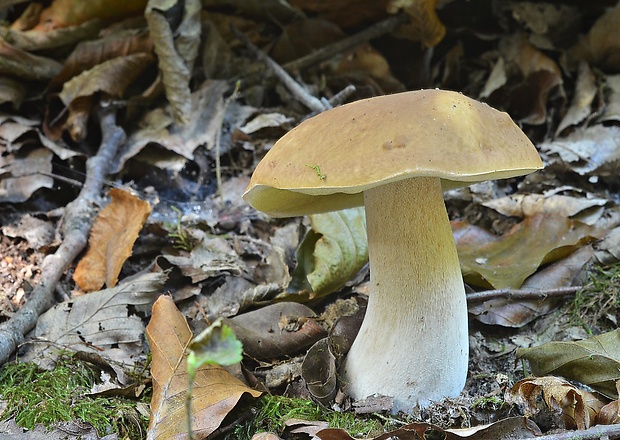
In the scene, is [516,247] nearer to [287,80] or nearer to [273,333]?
[273,333]

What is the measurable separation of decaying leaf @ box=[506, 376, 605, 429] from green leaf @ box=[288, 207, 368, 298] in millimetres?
842

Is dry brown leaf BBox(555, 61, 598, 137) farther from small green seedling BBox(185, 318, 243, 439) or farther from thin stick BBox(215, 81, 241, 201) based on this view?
small green seedling BBox(185, 318, 243, 439)

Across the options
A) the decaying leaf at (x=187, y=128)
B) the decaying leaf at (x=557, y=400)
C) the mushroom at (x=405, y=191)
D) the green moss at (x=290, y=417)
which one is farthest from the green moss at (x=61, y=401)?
the decaying leaf at (x=187, y=128)

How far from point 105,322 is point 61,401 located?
0.44 m

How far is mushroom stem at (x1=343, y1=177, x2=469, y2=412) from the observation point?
67.4 inches

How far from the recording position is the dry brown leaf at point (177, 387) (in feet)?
4.96

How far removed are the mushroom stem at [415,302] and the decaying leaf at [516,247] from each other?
1.96ft

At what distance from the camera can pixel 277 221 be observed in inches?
119

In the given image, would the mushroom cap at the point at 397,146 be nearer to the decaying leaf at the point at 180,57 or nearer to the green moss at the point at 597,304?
the green moss at the point at 597,304

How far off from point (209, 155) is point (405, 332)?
6.62 feet

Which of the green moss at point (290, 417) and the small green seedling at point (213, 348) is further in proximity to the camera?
the green moss at point (290, 417)

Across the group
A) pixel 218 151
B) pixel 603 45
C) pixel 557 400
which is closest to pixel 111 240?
pixel 218 151

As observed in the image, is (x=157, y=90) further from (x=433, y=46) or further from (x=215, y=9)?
(x=433, y=46)

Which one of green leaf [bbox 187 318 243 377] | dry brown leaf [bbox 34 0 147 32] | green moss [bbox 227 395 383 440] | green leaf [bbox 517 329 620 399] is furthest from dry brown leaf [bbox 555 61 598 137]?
green leaf [bbox 187 318 243 377]
